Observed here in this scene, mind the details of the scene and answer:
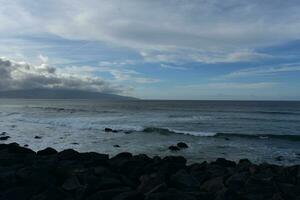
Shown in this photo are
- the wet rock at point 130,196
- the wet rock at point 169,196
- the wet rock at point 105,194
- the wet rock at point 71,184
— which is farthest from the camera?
the wet rock at point 71,184

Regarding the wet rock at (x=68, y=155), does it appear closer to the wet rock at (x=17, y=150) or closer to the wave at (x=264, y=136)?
the wet rock at (x=17, y=150)

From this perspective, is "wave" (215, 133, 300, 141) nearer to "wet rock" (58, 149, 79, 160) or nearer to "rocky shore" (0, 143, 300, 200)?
"rocky shore" (0, 143, 300, 200)

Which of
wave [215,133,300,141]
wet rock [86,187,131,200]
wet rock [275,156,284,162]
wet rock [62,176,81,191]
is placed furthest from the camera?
wave [215,133,300,141]

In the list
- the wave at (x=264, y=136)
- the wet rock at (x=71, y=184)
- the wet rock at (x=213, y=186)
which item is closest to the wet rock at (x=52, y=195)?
the wet rock at (x=71, y=184)

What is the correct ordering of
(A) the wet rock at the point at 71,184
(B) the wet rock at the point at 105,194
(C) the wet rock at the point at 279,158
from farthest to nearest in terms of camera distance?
(C) the wet rock at the point at 279,158, (A) the wet rock at the point at 71,184, (B) the wet rock at the point at 105,194

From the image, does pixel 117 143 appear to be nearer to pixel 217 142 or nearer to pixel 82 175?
pixel 217 142

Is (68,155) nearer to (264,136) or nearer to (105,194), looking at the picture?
(105,194)

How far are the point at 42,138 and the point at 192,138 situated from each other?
12.7 meters

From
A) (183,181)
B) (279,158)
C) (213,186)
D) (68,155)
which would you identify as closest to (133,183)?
(183,181)

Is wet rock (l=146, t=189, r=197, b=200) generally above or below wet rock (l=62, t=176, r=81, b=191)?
above

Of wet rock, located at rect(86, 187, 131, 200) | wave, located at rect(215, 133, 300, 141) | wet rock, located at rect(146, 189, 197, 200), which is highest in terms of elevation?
wet rock, located at rect(146, 189, 197, 200)

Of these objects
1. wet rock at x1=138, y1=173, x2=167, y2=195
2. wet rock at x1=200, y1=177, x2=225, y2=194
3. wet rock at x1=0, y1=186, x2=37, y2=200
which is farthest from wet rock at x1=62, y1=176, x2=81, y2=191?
wet rock at x1=200, y1=177, x2=225, y2=194

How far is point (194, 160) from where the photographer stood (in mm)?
21000

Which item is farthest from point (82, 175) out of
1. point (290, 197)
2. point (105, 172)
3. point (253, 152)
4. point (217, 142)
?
point (217, 142)
